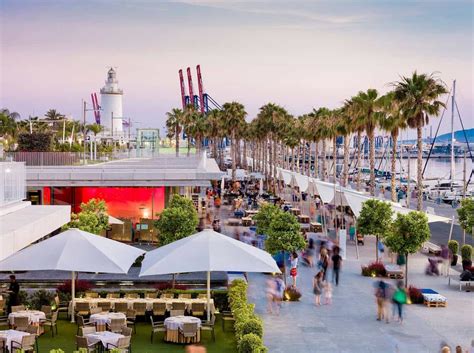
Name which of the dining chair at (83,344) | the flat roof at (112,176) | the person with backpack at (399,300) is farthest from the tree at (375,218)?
the dining chair at (83,344)

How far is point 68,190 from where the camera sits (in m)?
36.8

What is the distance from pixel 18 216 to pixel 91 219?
328 inches

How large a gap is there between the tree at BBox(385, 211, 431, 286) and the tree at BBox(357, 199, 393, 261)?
5.37 m

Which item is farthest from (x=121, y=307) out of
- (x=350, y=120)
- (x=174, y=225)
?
(x=350, y=120)

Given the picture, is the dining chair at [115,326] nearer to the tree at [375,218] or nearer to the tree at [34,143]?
the tree at [375,218]

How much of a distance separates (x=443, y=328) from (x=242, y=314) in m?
Result: 5.67

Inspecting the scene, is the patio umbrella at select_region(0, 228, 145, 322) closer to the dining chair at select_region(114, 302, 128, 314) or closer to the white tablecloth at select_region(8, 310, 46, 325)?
the white tablecloth at select_region(8, 310, 46, 325)

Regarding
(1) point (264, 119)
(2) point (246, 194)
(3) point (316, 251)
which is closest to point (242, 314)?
(3) point (316, 251)

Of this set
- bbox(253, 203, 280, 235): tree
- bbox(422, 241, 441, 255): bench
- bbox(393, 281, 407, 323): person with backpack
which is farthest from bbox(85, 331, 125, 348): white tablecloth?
bbox(422, 241, 441, 255): bench

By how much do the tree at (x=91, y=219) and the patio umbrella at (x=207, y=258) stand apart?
29.2 ft

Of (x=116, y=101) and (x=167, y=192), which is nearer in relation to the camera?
(x=167, y=192)

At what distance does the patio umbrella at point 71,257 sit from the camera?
1659 centimetres

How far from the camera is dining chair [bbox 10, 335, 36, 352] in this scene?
46.5ft

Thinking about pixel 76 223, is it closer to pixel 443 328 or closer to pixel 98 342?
pixel 98 342
